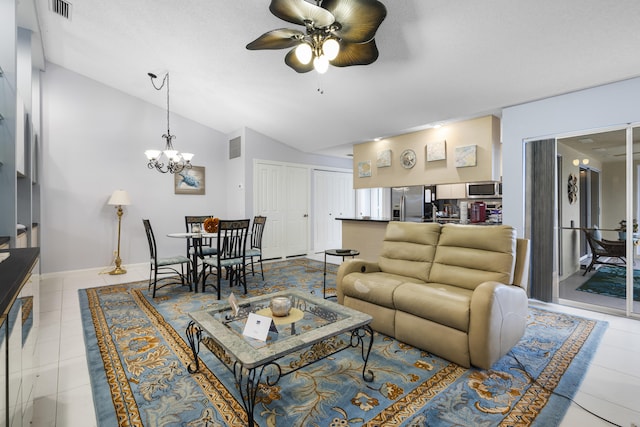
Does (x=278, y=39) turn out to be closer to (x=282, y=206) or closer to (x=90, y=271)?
(x=282, y=206)

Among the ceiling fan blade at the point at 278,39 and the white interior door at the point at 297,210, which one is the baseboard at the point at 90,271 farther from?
the ceiling fan blade at the point at 278,39

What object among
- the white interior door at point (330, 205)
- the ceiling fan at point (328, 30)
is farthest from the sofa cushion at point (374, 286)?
the white interior door at point (330, 205)

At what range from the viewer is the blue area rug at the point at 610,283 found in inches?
126

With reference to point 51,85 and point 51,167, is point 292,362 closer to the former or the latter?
point 51,167

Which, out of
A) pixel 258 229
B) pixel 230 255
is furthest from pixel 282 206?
pixel 230 255

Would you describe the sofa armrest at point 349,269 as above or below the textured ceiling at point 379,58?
below

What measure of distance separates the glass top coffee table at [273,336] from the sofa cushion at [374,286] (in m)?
0.37

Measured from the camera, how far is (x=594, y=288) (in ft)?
11.9

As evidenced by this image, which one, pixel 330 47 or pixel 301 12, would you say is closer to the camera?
pixel 301 12

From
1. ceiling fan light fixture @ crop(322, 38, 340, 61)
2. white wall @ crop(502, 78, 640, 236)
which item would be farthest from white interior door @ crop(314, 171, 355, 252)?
ceiling fan light fixture @ crop(322, 38, 340, 61)

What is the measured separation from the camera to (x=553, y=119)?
3592mm

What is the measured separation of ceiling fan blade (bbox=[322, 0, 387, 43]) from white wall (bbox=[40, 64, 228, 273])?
4.19 metres

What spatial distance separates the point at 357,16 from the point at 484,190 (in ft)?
13.9

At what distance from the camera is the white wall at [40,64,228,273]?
16.1ft
